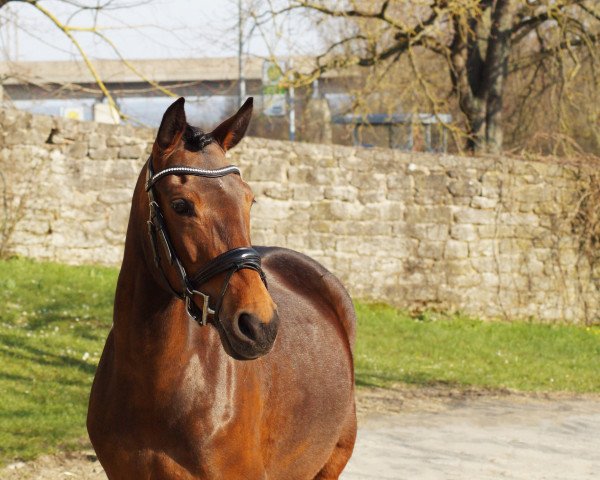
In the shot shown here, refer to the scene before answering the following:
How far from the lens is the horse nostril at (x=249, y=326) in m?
2.88

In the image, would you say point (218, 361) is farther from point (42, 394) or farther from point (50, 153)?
point (50, 153)

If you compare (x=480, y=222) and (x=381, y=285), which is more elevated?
(x=480, y=222)

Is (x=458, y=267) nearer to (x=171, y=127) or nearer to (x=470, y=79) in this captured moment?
(x=470, y=79)

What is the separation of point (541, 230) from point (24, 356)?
9.53 m

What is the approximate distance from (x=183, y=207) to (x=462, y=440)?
5.37m

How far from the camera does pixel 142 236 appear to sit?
3.35m

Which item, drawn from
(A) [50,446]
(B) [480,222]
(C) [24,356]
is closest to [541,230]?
(B) [480,222]

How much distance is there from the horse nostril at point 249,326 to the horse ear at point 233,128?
767 millimetres

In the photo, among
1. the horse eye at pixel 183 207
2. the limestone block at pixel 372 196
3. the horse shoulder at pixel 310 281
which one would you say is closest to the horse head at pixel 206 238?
the horse eye at pixel 183 207

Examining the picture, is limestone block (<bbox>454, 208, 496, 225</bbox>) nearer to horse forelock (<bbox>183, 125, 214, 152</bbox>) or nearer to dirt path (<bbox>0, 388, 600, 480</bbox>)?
dirt path (<bbox>0, 388, 600, 480</bbox>)

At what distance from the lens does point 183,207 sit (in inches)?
123

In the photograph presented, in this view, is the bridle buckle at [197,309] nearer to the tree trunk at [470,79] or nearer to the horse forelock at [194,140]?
the horse forelock at [194,140]

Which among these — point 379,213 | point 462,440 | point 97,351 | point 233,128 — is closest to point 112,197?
point 379,213

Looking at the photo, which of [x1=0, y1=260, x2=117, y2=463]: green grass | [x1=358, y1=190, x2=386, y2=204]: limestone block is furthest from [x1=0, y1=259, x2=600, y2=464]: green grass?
[x1=358, y1=190, x2=386, y2=204]: limestone block
